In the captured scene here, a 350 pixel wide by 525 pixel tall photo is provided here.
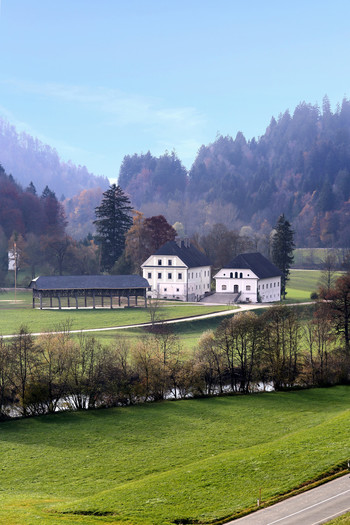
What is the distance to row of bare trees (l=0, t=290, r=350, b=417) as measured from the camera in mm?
41656

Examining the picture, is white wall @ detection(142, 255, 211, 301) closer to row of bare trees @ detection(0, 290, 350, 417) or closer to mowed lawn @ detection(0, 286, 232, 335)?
mowed lawn @ detection(0, 286, 232, 335)

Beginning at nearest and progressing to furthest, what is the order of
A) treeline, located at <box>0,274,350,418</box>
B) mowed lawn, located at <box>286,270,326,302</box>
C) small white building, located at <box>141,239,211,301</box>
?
treeline, located at <box>0,274,350,418</box> → small white building, located at <box>141,239,211,301</box> → mowed lawn, located at <box>286,270,326,302</box>

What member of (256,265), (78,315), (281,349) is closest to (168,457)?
(281,349)

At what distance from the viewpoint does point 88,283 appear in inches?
3152

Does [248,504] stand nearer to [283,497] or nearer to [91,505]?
[283,497]

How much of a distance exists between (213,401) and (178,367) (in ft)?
10.2

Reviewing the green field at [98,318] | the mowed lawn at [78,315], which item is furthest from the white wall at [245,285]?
A: the mowed lawn at [78,315]

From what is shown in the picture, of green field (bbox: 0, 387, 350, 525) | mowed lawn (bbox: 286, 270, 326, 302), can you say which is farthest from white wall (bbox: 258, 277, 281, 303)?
green field (bbox: 0, 387, 350, 525)

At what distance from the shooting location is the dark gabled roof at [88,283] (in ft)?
257

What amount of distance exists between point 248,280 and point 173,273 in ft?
30.4

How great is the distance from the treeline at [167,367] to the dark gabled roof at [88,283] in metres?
28.9

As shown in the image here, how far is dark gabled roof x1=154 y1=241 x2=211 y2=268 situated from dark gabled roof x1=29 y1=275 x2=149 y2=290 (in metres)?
8.59

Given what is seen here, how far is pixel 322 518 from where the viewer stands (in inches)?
893

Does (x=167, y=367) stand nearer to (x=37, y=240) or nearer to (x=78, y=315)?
(x=78, y=315)
